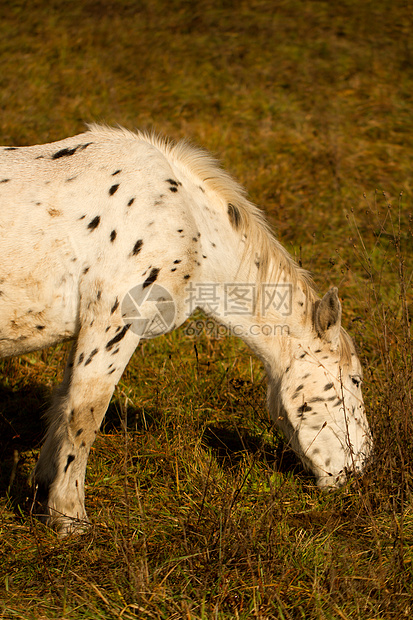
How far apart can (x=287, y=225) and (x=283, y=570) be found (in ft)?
14.8

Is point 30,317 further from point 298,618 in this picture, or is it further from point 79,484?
point 298,618

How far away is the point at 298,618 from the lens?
222cm

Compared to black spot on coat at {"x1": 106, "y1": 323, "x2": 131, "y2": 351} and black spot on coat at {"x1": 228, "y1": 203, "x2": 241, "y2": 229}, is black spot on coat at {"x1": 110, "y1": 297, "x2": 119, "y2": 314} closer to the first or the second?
black spot on coat at {"x1": 106, "y1": 323, "x2": 131, "y2": 351}

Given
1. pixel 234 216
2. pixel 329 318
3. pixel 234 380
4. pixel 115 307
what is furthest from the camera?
pixel 234 380

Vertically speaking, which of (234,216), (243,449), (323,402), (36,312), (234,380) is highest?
(234,216)

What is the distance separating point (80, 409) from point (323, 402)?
1356 millimetres

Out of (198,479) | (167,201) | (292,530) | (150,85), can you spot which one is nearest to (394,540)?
(292,530)

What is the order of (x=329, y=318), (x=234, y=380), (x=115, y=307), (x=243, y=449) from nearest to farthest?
(x=115, y=307) → (x=329, y=318) → (x=243, y=449) → (x=234, y=380)

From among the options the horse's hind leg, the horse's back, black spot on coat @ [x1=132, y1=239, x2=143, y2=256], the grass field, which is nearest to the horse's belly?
the horse's back

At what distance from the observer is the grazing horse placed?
108 inches

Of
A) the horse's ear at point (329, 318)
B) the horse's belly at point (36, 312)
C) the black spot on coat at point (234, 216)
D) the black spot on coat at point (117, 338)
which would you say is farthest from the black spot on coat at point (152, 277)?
the horse's ear at point (329, 318)

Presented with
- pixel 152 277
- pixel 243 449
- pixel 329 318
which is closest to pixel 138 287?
pixel 152 277

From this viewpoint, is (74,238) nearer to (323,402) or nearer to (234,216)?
(234,216)

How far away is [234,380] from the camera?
4141 millimetres
